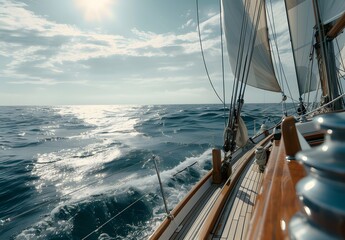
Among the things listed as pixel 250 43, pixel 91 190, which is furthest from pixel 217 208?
pixel 91 190

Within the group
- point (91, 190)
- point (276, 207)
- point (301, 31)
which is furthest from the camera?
point (301, 31)

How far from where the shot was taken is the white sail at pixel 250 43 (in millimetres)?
6703

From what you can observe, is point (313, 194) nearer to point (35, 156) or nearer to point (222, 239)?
point (222, 239)

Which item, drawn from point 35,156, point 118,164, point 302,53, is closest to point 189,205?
point 118,164

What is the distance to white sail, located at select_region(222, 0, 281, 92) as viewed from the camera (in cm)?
670

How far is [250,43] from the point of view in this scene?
21.9 feet

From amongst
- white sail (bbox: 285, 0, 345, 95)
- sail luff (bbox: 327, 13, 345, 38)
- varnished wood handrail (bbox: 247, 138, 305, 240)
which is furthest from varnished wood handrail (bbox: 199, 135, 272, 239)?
white sail (bbox: 285, 0, 345, 95)

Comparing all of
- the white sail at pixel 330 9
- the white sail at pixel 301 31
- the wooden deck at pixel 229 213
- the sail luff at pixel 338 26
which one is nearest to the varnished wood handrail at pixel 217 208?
the wooden deck at pixel 229 213

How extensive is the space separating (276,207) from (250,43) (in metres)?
6.53

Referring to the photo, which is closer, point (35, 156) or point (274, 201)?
point (274, 201)

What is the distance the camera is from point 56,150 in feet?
49.4

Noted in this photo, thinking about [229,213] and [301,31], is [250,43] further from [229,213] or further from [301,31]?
[229,213]

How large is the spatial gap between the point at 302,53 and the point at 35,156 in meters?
14.5

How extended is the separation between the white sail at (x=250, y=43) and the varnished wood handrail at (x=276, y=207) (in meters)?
5.90
